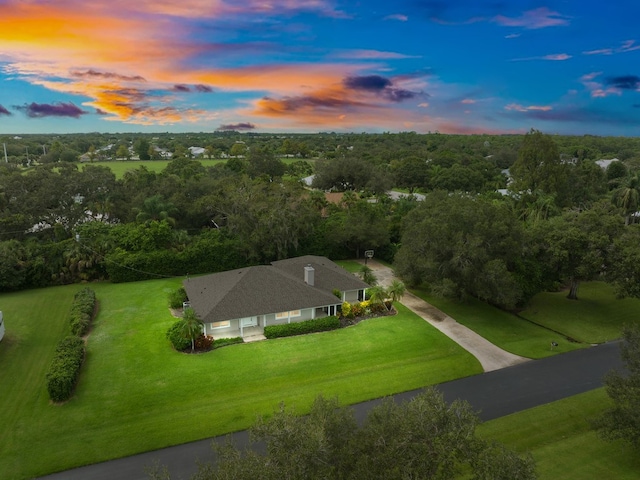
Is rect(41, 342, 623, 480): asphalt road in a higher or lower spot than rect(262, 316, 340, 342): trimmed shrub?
lower

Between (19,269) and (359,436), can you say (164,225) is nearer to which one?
(19,269)

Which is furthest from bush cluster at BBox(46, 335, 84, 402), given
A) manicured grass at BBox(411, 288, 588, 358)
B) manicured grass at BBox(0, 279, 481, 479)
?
manicured grass at BBox(411, 288, 588, 358)

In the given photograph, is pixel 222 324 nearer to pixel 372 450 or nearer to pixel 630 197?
pixel 372 450

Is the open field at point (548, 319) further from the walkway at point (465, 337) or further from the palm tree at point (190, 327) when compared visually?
the palm tree at point (190, 327)

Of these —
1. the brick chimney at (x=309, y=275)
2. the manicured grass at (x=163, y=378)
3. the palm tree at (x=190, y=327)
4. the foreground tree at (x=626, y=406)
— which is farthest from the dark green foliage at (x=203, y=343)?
the foreground tree at (x=626, y=406)

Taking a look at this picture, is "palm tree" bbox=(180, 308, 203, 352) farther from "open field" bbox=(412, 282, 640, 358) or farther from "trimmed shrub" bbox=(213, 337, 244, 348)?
"open field" bbox=(412, 282, 640, 358)

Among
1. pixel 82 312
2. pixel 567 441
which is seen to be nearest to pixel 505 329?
pixel 567 441

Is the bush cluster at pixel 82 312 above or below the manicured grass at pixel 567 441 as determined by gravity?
above

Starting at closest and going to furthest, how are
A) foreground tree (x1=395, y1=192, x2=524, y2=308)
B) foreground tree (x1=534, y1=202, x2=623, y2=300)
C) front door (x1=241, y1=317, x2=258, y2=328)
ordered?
front door (x1=241, y1=317, x2=258, y2=328) → foreground tree (x1=395, y1=192, x2=524, y2=308) → foreground tree (x1=534, y1=202, x2=623, y2=300)
